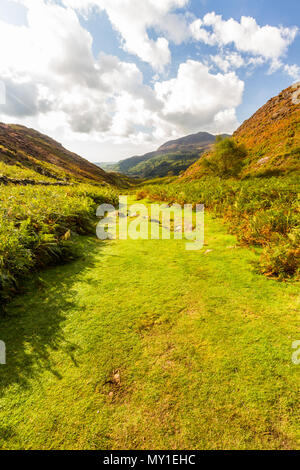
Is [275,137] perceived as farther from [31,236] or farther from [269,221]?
[31,236]

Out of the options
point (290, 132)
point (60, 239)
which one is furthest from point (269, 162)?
point (60, 239)

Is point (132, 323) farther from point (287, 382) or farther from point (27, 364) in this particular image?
point (287, 382)

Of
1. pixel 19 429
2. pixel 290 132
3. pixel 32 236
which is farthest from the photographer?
pixel 290 132

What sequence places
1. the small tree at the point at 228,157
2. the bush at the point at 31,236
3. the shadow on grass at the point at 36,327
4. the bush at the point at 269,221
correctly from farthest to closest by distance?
1. the small tree at the point at 228,157
2. the bush at the point at 269,221
3. the bush at the point at 31,236
4. the shadow on grass at the point at 36,327

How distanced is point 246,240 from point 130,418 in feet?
21.3

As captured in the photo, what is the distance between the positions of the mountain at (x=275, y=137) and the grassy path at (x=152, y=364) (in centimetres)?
4177

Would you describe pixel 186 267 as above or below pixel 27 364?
above

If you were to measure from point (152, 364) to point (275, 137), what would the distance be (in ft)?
204

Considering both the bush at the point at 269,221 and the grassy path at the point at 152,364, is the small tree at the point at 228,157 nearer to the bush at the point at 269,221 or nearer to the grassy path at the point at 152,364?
the bush at the point at 269,221

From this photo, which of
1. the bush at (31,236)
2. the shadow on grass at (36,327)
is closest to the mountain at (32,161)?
the bush at (31,236)

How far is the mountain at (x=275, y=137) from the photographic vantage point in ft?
129

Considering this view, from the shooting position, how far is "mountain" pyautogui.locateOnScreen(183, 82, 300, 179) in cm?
3944

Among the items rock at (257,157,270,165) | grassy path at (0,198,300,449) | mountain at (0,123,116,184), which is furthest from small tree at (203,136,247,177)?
grassy path at (0,198,300,449)
